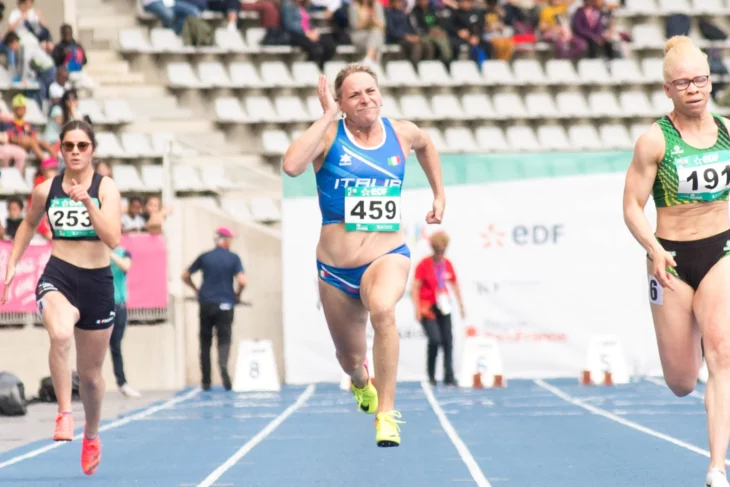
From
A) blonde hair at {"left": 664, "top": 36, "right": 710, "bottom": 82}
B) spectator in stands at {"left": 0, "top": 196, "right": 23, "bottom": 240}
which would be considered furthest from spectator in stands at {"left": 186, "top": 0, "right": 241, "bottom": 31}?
blonde hair at {"left": 664, "top": 36, "right": 710, "bottom": 82}

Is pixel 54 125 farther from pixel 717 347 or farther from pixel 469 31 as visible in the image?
pixel 717 347

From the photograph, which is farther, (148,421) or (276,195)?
(276,195)

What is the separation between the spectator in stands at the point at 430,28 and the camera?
24.3m

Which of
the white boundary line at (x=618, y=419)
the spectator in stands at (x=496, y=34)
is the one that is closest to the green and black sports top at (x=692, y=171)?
the white boundary line at (x=618, y=419)

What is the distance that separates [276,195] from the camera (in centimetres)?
Result: 2108

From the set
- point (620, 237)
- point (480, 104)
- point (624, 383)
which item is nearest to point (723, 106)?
point (480, 104)

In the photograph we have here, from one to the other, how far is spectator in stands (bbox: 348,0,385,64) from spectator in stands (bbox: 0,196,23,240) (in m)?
7.37

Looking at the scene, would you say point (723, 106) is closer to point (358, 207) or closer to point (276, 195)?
point (276, 195)

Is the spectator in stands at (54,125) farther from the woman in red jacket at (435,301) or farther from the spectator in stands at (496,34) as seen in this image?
the spectator in stands at (496,34)

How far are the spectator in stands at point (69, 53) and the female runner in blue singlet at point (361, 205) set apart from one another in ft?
47.8

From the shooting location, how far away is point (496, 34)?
2498 centimetres

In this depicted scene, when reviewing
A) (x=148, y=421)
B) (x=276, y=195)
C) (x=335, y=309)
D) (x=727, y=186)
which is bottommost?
(x=148, y=421)

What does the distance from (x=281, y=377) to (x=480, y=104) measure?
289 inches

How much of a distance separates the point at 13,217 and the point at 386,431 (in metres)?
12.1
